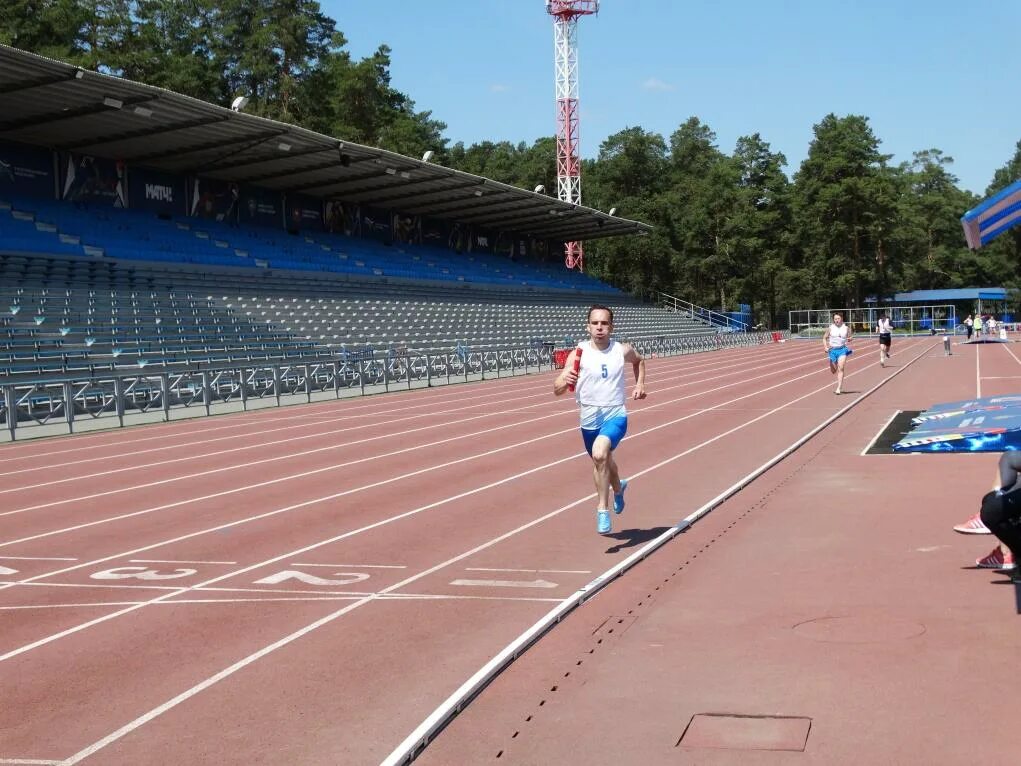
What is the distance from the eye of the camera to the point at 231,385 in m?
28.1

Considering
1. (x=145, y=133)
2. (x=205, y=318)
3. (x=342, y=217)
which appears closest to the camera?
(x=205, y=318)

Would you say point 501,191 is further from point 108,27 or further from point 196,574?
point 196,574

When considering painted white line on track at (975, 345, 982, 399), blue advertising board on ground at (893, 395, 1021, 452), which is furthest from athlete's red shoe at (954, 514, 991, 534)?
painted white line on track at (975, 345, 982, 399)

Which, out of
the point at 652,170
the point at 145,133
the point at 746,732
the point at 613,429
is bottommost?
the point at 746,732

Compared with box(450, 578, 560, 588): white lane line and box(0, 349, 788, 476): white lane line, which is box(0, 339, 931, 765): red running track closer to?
box(450, 578, 560, 588): white lane line

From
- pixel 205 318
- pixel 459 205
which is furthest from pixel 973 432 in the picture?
pixel 459 205

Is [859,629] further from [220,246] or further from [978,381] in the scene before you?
[220,246]

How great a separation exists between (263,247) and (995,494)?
141ft

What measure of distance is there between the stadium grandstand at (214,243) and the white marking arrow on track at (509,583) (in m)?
16.6

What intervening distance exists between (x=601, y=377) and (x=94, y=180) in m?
35.7

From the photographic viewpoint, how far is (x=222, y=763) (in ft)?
15.0

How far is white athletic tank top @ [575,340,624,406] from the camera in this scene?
898 cm

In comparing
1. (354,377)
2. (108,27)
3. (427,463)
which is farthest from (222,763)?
(108,27)

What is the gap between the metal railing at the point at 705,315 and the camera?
81750 millimetres
